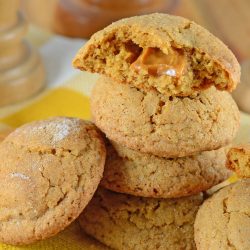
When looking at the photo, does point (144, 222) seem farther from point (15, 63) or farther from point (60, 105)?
point (15, 63)

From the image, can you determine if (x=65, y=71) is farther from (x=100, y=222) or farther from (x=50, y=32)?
(x=100, y=222)

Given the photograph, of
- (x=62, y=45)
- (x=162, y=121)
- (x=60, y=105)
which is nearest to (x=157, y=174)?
(x=162, y=121)

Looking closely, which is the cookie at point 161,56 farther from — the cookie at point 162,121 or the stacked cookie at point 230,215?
the stacked cookie at point 230,215

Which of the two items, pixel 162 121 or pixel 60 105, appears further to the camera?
pixel 60 105

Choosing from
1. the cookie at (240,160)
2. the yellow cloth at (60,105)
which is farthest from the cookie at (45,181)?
the yellow cloth at (60,105)

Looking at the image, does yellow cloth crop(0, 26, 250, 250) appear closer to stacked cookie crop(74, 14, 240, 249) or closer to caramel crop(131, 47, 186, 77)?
stacked cookie crop(74, 14, 240, 249)

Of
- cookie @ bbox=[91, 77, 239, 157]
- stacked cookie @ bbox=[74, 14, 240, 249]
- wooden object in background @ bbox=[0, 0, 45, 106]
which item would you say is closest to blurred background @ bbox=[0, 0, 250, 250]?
wooden object in background @ bbox=[0, 0, 45, 106]
